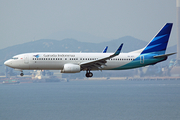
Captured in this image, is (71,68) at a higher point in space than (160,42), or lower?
lower

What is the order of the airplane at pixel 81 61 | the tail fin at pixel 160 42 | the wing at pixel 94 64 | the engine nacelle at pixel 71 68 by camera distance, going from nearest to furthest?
the wing at pixel 94 64, the engine nacelle at pixel 71 68, the airplane at pixel 81 61, the tail fin at pixel 160 42

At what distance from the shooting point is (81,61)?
56062 millimetres

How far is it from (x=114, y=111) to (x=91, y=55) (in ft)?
372

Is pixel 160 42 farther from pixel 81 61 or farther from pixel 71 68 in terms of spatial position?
pixel 71 68

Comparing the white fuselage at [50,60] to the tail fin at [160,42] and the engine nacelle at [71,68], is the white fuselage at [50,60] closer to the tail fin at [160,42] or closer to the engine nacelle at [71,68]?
the engine nacelle at [71,68]

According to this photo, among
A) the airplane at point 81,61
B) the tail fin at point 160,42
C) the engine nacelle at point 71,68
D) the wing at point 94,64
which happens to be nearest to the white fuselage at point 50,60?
the airplane at point 81,61

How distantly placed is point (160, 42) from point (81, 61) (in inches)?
702

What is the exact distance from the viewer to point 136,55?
59.2 meters

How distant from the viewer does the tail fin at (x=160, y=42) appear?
199 feet

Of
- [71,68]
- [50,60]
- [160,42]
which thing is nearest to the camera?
[71,68]

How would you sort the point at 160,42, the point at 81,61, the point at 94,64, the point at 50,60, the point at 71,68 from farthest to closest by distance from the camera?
the point at 160,42, the point at 81,61, the point at 94,64, the point at 50,60, the point at 71,68

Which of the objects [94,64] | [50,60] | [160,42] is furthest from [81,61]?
[160,42]

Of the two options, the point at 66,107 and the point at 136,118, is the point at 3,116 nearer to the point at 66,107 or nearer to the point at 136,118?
the point at 66,107

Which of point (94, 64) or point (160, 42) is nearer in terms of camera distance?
point (94, 64)
